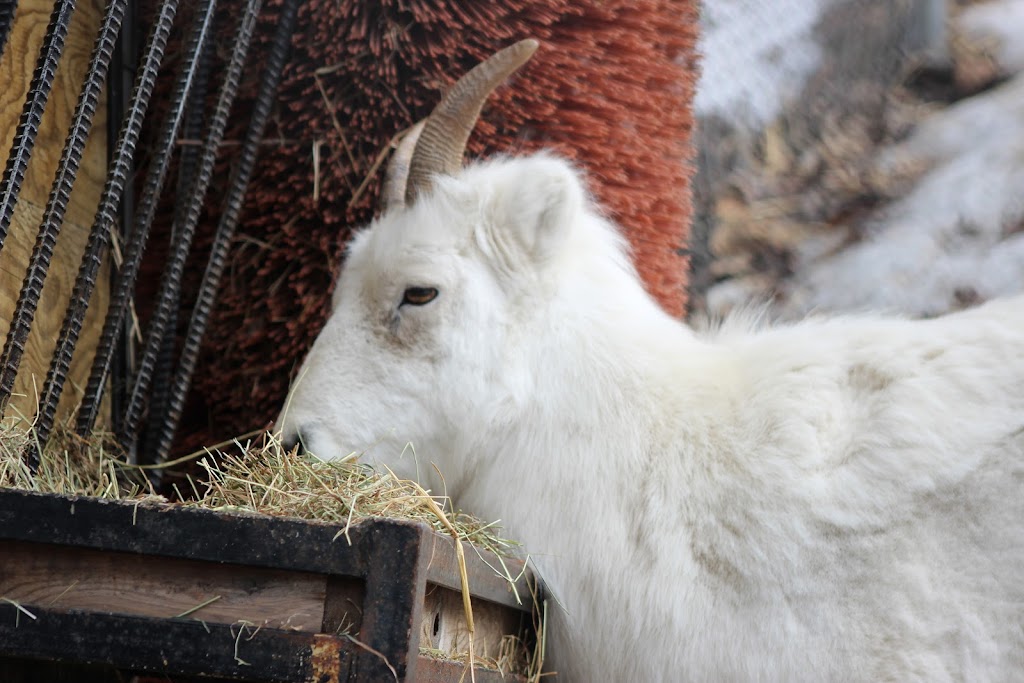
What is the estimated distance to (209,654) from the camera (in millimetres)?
1628

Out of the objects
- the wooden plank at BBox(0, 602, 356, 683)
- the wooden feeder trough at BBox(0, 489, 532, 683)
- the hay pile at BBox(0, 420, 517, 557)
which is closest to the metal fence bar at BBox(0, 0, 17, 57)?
the hay pile at BBox(0, 420, 517, 557)

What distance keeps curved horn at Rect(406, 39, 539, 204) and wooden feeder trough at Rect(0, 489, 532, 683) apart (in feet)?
4.71

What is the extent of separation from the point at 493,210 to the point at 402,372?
51 cm

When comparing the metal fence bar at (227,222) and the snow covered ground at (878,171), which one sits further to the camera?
the snow covered ground at (878,171)

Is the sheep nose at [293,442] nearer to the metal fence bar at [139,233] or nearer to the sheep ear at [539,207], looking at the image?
the metal fence bar at [139,233]

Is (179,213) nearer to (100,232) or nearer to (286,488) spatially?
(100,232)

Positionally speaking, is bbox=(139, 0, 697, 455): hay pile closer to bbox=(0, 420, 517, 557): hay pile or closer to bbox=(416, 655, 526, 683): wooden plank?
bbox=(0, 420, 517, 557): hay pile

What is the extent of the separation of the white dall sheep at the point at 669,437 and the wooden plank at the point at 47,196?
77 cm

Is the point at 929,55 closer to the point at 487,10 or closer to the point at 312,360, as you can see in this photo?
the point at 487,10

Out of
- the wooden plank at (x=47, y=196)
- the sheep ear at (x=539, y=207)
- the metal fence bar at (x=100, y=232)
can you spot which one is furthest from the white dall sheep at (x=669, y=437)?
the wooden plank at (x=47, y=196)

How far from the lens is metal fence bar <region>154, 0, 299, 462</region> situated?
3.12 metres

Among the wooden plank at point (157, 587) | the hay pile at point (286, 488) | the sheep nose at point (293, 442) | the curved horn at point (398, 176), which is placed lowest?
the wooden plank at point (157, 587)

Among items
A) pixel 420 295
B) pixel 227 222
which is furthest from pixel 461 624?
pixel 227 222

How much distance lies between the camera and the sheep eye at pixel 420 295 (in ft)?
8.98
